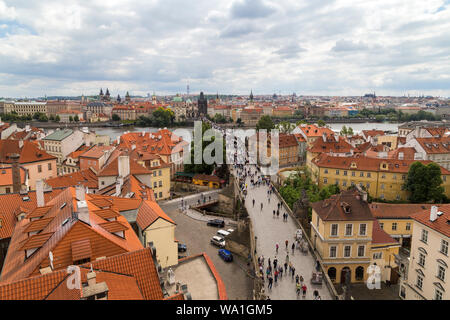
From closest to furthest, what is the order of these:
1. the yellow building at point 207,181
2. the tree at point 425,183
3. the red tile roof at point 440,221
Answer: the red tile roof at point 440,221 → the tree at point 425,183 → the yellow building at point 207,181

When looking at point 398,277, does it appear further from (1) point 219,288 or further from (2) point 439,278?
(1) point 219,288

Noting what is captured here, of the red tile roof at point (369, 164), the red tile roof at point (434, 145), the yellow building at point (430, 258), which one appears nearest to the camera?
the yellow building at point (430, 258)

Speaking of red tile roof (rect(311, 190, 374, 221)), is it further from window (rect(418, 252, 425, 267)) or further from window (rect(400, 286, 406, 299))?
window (rect(400, 286, 406, 299))

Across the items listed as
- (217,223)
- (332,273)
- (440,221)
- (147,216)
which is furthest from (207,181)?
(440,221)

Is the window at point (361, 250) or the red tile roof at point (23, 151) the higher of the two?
the red tile roof at point (23, 151)

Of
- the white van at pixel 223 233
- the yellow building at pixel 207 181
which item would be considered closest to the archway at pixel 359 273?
the white van at pixel 223 233

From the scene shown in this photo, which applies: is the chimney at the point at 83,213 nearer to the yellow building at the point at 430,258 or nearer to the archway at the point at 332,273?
the archway at the point at 332,273

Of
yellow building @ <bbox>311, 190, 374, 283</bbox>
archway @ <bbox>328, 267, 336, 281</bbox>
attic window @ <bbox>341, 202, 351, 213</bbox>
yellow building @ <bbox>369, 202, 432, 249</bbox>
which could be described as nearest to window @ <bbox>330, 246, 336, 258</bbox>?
yellow building @ <bbox>311, 190, 374, 283</bbox>
